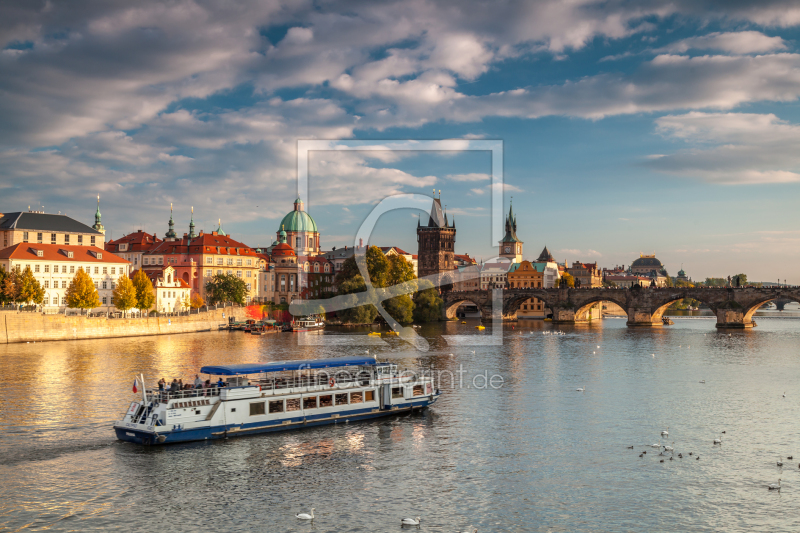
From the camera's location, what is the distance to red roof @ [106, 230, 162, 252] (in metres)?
160

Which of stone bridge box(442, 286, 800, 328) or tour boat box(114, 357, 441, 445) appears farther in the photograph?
stone bridge box(442, 286, 800, 328)

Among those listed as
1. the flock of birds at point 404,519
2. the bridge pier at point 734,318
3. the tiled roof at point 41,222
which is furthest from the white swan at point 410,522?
the bridge pier at point 734,318

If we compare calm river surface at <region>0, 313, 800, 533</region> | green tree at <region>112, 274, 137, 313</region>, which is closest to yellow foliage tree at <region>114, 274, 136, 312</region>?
green tree at <region>112, 274, 137, 313</region>

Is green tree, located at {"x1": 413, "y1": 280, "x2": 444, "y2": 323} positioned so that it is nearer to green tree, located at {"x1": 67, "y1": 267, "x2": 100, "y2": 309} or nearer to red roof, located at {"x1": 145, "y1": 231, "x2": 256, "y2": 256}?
red roof, located at {"x1": 145, "y1": 231, "x2": 256, "y2": 256}

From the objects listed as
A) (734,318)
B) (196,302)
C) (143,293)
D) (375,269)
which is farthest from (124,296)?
(734,318)

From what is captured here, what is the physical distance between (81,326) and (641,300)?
10721cm

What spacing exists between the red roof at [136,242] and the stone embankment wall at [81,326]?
1870 inches

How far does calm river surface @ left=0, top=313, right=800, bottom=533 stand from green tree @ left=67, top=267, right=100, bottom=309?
4415cm

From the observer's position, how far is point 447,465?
34.6 metres

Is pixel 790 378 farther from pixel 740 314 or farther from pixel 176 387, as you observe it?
pixel 740 314

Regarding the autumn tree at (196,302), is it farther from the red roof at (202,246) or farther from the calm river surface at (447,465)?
the calm river surface at (447,465)

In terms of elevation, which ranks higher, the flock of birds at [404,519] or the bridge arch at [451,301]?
the bridge arch at [451,301]

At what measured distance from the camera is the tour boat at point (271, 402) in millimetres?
37875

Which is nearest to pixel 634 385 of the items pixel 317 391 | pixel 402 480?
pixel 317 391
